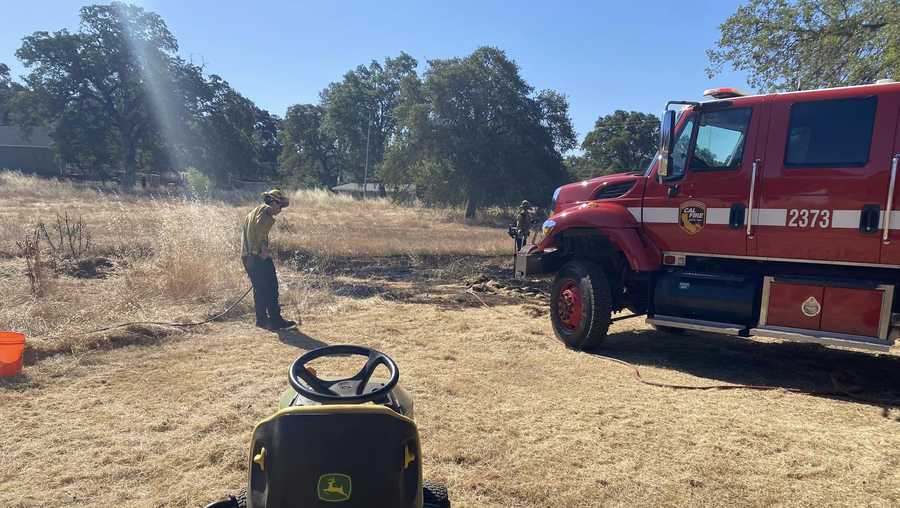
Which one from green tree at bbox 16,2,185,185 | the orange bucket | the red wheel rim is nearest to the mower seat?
the orange bucket

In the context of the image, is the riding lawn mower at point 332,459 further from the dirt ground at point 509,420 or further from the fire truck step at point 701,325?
the fire truck step at point 701,325

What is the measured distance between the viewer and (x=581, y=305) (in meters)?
6.31

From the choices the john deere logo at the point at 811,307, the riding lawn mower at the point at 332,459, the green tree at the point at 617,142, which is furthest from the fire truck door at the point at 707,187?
the green tree at the point at 617,142

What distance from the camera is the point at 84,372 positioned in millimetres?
5160

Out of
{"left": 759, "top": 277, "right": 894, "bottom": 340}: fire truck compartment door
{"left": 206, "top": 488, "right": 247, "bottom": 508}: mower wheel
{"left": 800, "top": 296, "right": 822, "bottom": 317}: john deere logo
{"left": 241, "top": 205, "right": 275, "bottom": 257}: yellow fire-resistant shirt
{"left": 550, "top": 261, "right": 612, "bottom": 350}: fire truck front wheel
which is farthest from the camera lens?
{"left": 241, "top": 205, "right": 275, "bottom": 257}: yellow fire-resistant shirt

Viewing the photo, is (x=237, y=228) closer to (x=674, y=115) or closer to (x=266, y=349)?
(x=266, y=349)

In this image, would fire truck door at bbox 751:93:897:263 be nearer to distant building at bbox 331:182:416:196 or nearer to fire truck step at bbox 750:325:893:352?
fire truck step at bbox 750:325:893:352

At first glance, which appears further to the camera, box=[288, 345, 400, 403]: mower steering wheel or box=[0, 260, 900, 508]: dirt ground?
box=[0, 260, 900, 508]: dirt ground

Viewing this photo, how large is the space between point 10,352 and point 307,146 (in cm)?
6806

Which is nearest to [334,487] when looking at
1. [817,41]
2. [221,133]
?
[817,41]

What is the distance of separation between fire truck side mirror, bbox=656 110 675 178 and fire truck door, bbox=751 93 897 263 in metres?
0.89

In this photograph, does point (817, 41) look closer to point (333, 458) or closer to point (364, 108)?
point (333, 458)

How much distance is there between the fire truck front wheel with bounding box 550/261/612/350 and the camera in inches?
243

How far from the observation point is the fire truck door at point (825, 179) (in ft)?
15.8
